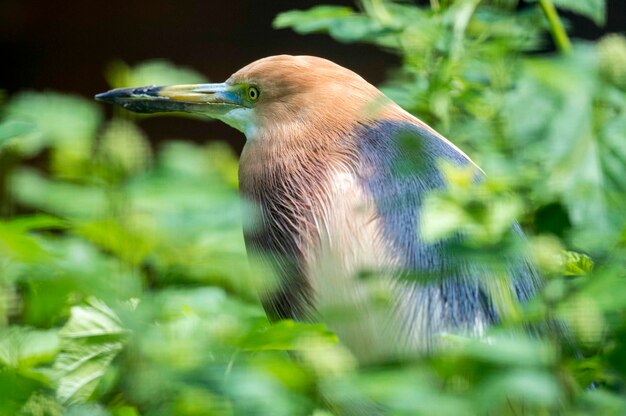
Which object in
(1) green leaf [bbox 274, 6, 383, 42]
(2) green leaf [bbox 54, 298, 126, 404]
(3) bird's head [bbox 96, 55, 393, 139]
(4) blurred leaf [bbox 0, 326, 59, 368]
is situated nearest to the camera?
(2) green leaf [bbox 54, 298, 126, 404]

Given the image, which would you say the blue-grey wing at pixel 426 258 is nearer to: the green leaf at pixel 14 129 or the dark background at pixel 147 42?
the green leaf at pixel 14 129

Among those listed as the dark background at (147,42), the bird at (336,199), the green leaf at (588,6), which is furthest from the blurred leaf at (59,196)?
the dark background at (147,42)

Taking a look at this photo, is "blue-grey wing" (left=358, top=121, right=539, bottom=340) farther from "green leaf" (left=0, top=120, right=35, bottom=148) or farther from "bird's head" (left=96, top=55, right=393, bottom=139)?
"green leaf" (left=0, top=120, right=35, bottom=148)

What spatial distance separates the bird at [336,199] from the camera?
1306 millimetres

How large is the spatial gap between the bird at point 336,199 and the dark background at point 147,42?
1.89 metres

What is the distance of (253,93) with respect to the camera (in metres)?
1.70

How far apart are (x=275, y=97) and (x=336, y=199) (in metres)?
0.27

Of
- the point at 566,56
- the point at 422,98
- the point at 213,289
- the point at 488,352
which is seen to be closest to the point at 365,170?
the point at 422,98

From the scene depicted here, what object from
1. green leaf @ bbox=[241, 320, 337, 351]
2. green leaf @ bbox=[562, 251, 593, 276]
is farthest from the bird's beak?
green leaf @ bbox=[241, 320, 337, 351]

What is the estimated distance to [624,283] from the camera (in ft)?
1.73

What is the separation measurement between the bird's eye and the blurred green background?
27.9 inches

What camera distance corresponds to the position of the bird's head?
1617 mm

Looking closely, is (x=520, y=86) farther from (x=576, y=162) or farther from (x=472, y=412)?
(x=472, y=412)

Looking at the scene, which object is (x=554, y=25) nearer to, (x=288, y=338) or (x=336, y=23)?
(x=336, y=23)
